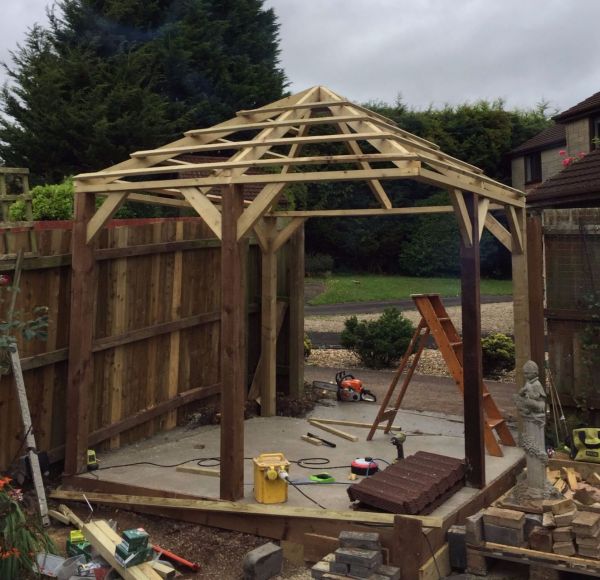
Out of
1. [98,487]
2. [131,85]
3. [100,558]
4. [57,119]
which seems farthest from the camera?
[131,85]

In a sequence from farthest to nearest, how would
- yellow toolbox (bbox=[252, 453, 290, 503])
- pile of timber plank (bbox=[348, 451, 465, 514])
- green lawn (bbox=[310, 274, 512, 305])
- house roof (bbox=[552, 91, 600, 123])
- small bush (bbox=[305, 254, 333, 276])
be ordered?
small bush (bbox=[305, 254, 333, 276]) → green lawn (bbox=[310, 274, 512, 305]) → house roof (bbox=[552, 91, 600, 123]) → yellow toolbox (bbox=[252, 453, 290, 503]) → pile of timber plank (bbox=[348, 451, 465, 514])

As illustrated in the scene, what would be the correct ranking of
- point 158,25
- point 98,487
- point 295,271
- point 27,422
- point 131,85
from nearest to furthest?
point 27,422 → point 98,487 → point 295,271 → point 131,85 → point 158,25

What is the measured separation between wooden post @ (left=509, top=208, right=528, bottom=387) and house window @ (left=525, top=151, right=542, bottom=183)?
23.1 metres

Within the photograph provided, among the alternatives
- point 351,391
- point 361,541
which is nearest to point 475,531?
point 361,541

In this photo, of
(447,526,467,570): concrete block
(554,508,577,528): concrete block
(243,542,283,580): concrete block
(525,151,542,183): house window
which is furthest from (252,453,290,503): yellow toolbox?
(525,151,542,183): house window

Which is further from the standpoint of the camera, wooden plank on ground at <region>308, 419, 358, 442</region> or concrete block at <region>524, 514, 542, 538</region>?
wooden plank on ground at <region>308, 419, 358, 442</region>

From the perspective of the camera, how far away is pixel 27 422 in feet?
15.7

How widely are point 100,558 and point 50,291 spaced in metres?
2.41

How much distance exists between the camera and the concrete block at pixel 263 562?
3941 millimetres

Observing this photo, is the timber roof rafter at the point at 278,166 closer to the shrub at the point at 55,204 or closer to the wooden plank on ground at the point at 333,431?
the wooden plank on ground at the point at 333,431

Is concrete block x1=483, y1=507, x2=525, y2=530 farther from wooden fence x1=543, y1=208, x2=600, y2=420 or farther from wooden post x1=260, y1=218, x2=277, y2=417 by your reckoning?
wooden post x1=260, y1=218, x2=277, y2=417

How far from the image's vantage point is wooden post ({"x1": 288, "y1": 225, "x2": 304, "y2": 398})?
831 centimetres

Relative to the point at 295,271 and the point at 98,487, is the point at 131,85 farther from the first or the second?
the point at 98,487

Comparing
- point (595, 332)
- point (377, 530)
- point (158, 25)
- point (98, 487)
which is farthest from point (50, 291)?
point (158, 25)
